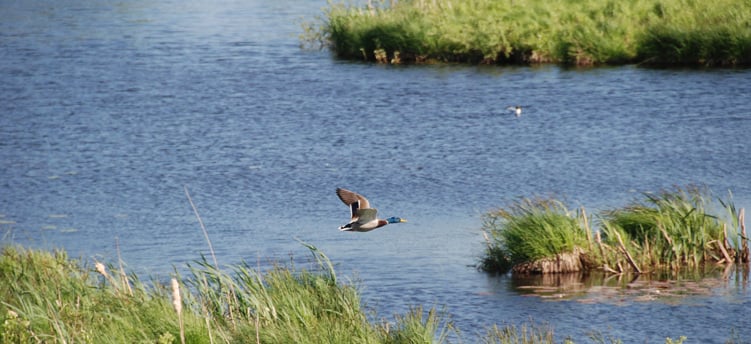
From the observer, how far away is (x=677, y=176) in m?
21.6

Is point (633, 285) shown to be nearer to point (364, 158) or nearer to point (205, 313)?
point (205, 313)

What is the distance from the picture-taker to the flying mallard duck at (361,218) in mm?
10047

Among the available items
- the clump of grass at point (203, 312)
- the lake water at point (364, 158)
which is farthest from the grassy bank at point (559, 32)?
the clump of grass at point (203, 312)

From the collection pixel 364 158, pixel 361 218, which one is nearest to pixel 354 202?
pixel 361 218

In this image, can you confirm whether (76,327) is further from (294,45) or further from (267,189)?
(294,45)

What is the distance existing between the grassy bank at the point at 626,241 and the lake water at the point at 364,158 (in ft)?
1.35

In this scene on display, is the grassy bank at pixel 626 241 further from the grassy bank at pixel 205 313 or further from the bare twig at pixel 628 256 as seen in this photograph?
the grassy bank at pixel 205 313

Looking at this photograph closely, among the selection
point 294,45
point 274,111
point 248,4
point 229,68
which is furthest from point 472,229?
point 248,4

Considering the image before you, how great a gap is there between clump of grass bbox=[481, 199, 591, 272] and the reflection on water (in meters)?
0.21

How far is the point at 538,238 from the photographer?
15289mm

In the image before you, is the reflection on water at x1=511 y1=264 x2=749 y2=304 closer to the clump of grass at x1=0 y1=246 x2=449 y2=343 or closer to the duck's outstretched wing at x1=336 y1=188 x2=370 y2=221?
the clump of grass at x1=0 y1=246 x2=449 y2=343

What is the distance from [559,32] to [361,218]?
25.3 metres

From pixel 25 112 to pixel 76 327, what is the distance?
70.1 ft

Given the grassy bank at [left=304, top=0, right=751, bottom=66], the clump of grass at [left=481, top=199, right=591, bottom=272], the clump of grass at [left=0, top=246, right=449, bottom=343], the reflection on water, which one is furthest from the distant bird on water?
the clump of grass at [left=0, top=246, right=449, bottom=343]
